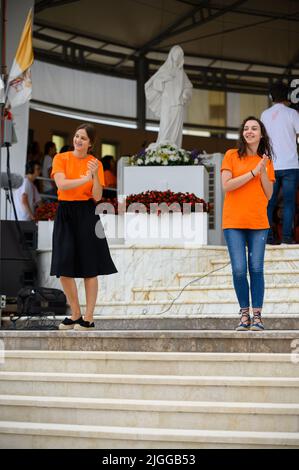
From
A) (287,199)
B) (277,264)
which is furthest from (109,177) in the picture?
(277,264)

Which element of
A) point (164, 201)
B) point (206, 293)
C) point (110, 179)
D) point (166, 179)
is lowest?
point (206, 293)

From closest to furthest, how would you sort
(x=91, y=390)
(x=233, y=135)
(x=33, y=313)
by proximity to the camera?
(x=91, y=390) < (x=33, y=313) < (x=233, y=135)

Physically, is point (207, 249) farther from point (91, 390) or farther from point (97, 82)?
point (97, 82)

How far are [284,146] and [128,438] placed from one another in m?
5.80

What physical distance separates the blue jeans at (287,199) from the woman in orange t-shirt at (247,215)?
3.25 meters

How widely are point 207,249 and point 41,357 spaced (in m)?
4.41

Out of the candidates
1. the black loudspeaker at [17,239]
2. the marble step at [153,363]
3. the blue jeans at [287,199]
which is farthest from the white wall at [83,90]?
the marble step at [153,363]

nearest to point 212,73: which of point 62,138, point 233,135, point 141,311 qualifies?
point 233,135

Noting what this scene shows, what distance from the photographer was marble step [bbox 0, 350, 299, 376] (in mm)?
6469

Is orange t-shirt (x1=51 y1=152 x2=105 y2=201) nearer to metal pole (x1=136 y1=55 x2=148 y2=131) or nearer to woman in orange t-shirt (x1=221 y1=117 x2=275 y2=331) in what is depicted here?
woman in orange t-shirt (x1=221 y1=117 x2=275 y2=331)

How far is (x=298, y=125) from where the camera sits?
11234 mm

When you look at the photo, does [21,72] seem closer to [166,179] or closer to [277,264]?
[166,179]

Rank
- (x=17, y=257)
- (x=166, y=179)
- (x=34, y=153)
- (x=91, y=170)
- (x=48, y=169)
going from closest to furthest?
1. (x=91, y=170)
2. (x=17, y=257)
3. (x=166, y=179)
4. (x=48, y=169)
5. (x=34, y=153)

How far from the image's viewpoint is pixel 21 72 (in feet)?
38.0
